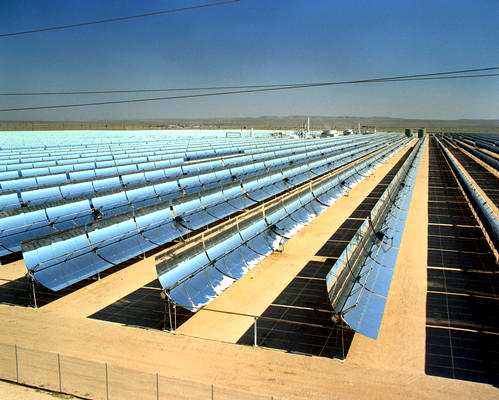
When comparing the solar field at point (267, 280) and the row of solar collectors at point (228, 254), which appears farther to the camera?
the row of solar collectors at point (228, 254)

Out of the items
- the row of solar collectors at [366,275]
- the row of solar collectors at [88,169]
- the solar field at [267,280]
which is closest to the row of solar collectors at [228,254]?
the solar field at [267,280]

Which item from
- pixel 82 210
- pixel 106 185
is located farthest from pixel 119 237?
pixel 106 185

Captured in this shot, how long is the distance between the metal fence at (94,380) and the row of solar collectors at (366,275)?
3.81m

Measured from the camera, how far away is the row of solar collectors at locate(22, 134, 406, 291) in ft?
49.9

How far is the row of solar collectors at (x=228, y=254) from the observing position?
1327 centimetres

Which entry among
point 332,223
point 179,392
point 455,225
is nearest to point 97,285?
point 179,392

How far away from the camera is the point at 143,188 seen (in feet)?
93.8

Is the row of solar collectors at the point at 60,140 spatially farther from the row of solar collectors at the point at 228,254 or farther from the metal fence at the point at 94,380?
the metal fence at the point at 94,380

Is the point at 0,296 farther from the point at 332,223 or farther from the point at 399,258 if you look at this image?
the point at 332,223

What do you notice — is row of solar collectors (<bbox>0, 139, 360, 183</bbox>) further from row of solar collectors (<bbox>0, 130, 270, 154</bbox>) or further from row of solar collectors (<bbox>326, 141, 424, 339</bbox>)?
row of solar collectors (<bbox>326, 141, 424, 339</bbox>)

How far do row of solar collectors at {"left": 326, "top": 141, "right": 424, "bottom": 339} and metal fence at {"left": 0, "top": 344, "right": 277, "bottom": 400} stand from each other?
3814mm

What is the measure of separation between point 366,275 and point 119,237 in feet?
31.7

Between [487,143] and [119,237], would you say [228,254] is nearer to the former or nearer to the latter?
[119,237]

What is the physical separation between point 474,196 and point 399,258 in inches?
494
